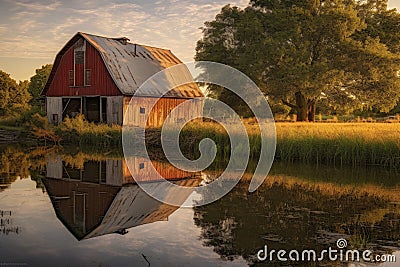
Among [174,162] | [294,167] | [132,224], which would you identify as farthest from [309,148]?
[132,224]

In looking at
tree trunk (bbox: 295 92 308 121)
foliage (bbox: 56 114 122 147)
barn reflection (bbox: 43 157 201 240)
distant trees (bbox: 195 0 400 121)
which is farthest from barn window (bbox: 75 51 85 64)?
barn reflection (bbox: 43 157 201 240)

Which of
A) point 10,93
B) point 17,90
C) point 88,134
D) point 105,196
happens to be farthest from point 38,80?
point 105,196

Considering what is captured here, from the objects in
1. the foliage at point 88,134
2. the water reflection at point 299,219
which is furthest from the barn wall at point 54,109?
the water reflection at point 299,219

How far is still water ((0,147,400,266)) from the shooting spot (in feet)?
19.5

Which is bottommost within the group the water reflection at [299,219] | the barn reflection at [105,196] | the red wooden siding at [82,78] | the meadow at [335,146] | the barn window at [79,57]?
the water reflection at [299,219]

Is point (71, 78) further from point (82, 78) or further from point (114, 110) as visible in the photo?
point (114, 110)

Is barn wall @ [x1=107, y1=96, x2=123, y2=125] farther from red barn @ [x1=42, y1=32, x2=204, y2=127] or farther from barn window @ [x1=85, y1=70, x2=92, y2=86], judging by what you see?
barn window @ [x1=85, y1=70, x2=92, y2=86]

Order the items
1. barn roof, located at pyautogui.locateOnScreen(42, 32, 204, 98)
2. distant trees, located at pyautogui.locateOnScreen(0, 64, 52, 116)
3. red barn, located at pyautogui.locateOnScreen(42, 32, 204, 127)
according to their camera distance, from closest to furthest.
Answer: red barn, located at pyautogui.locateOnScreen(42, 32, 204, 127) → barn roof, located at pyautogui.locateOnScreen(42, 32, 204, 98) → distant trees, located at pyautogui.locateOnScreen(0, 64, 52, 116)

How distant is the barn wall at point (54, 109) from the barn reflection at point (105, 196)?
15660mm

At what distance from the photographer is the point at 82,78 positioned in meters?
29.2

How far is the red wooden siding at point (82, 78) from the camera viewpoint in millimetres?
27859

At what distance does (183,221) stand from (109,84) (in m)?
21.2

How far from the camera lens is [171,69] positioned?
32.7 meters

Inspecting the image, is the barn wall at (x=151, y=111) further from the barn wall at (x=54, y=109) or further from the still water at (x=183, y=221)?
the still water at (x=183, y=221)
